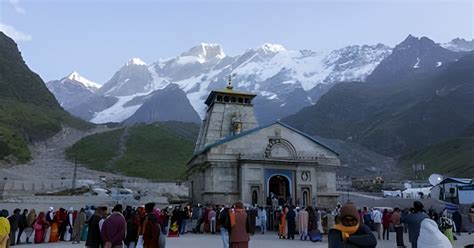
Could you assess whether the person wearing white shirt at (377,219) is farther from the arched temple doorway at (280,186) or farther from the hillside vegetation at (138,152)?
the hillside vegetation at (138,152)

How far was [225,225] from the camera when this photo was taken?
410 inches

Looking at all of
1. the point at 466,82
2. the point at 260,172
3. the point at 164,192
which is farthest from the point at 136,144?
the point at 466,82

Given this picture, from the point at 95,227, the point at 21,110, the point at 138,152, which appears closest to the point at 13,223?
the point at 95,227

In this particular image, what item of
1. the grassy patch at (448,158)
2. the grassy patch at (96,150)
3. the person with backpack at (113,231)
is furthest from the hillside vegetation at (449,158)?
the person with backpack at (113,231)

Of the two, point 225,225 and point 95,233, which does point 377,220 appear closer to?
point 225,225

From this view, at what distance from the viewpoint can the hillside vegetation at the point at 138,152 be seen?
256ft

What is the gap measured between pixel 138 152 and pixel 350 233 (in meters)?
86.4

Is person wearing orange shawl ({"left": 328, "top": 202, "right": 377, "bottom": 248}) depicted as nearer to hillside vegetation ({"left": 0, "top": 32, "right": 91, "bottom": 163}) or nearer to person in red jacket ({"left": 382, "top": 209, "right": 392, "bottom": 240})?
person in red jacket ({"left": 382, "top": 209, "right": 392, "bottom": 240})

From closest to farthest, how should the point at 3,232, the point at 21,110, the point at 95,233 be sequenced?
the point at 95,233, the point at 3,232, the point at 21,110

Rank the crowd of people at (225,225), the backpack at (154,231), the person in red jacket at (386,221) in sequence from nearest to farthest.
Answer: the crowd of people at (225,225) < the backpack at (154,231) < the person in red jacket at (386,221)

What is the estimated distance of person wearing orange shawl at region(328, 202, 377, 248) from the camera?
16.4ft

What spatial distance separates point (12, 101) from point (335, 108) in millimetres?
101354

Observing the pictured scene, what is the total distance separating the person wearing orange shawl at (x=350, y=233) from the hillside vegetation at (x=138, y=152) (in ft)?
230

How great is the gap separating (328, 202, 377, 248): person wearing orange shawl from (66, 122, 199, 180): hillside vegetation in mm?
70213
